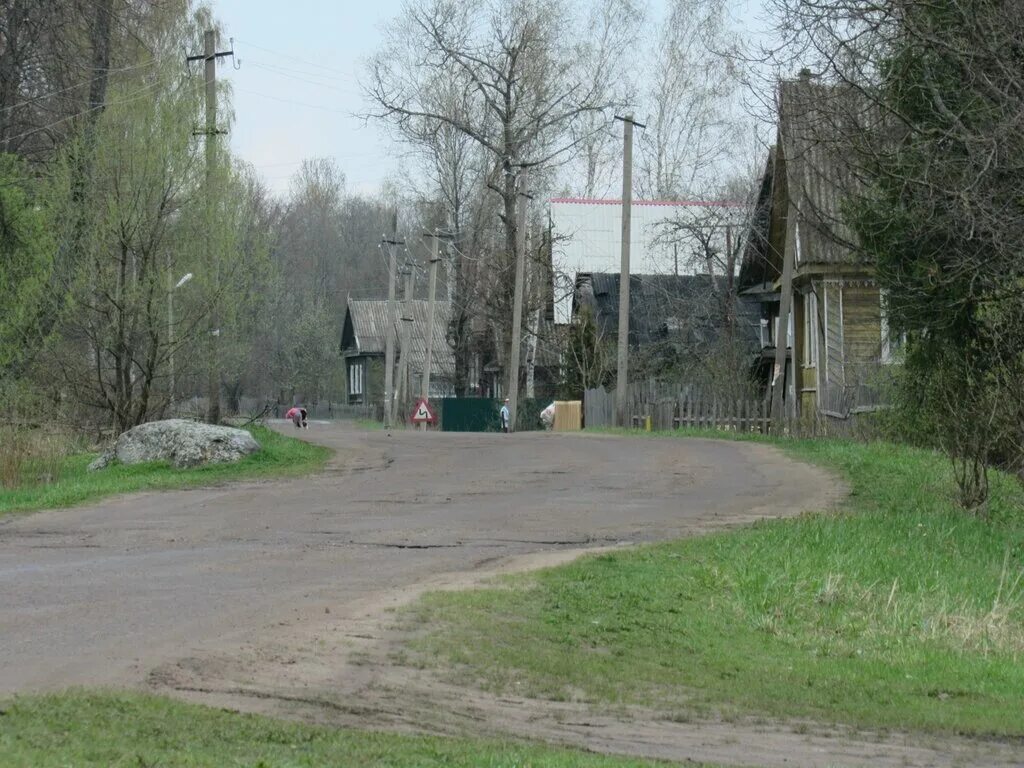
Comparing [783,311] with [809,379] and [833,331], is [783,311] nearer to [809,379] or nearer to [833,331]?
[833,331]

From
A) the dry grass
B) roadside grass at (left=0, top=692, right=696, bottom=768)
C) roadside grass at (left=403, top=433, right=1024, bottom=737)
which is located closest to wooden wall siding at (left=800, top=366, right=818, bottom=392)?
the dry grass

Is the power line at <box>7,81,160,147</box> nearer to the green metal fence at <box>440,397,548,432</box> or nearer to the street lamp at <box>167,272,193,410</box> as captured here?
the street lamp at <box>167,272,193,410</box>

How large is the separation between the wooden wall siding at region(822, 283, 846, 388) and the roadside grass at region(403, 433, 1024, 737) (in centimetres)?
2424

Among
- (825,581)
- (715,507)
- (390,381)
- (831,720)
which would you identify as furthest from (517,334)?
(831,720)

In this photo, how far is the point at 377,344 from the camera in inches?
3659

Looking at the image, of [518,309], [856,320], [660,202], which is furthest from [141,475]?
[660,202]

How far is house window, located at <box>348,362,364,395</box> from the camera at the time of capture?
322 ft

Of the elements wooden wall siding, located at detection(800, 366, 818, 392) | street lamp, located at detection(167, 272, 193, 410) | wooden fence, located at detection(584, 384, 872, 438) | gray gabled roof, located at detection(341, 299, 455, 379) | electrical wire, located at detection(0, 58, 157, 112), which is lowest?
wooden fence, located at detection(584, 384, 872, 438)

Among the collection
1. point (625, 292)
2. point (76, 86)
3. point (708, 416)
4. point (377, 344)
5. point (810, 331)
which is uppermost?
point (76, 86)

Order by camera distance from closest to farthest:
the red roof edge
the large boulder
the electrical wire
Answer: the large boulder → the electrical wire → the red roof edge

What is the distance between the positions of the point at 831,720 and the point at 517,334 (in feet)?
132

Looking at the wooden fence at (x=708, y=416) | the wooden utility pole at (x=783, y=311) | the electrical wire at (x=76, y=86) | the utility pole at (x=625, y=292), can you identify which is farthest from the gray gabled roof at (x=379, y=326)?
the electrical wire at (x=76, y=86)

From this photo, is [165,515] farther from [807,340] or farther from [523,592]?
[807,340]

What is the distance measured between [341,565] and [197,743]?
6758mm
